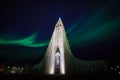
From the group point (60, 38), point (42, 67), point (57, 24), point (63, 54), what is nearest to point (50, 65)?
point (42, 67)

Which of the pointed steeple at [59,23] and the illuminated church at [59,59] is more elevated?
the pointed steeple at [59,23]

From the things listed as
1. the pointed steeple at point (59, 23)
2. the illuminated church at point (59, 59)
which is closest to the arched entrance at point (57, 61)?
the illuminated church at point (59, 59)

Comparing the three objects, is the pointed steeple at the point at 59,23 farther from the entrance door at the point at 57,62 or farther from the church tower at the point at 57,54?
the entrance door at the point at 57,62

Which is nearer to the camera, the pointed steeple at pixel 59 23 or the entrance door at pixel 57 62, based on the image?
the entrance door at pixel 57 62

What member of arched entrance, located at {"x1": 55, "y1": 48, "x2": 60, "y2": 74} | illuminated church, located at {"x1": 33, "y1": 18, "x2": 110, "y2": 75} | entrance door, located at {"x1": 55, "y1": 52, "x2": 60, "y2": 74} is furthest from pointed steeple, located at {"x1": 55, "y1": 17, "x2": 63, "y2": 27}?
entrance door, located at {"x1": 55, "y1": 52, "x2": 60, "y2": 74}

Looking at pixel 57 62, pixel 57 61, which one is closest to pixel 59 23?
pixel 57 61

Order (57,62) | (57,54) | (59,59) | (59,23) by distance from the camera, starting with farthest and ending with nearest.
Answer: (59,23)
(57,54)
(57,62)
(59,59)

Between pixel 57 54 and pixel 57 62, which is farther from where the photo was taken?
pixel 57 54

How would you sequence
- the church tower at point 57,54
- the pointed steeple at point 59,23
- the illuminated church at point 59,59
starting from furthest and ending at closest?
the pointed steeple at point 59,23 → the church tower at point 57,54 → the illuminated church at point 59,59

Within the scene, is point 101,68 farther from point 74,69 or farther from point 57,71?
point 57,71

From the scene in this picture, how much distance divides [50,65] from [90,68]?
517 inches

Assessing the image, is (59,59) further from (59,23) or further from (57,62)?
(59,23)

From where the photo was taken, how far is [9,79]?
13.1 meters

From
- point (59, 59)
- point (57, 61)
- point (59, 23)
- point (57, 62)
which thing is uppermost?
point (59, 23)
